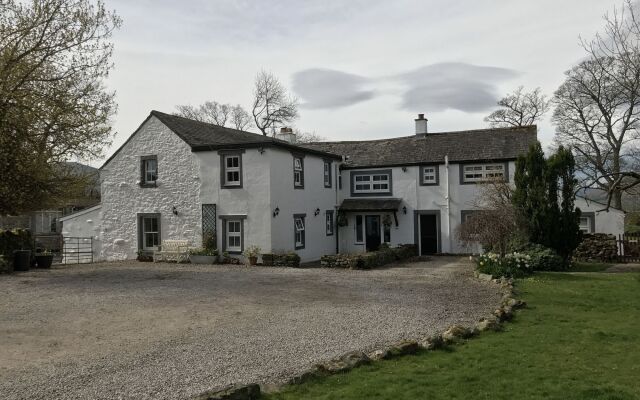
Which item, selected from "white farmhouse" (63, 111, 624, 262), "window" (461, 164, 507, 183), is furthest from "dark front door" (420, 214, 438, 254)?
"window" (461, 164, 507, 183)

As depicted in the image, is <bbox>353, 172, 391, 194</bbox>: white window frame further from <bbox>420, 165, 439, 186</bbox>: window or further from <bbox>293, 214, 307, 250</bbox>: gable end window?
<bbox>293, 214, 307, 250</bbox>: gable end window

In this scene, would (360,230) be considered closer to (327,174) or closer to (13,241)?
(327,174)

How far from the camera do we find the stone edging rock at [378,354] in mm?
5762

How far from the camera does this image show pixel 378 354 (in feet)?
24.6

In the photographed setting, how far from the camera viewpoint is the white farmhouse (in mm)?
22500

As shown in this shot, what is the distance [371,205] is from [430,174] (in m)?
3.48

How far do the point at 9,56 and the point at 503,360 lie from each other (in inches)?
694

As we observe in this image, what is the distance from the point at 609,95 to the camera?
2692cm

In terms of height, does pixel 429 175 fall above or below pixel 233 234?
above

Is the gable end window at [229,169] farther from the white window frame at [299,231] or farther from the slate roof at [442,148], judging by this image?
the slate roof at [442,148]

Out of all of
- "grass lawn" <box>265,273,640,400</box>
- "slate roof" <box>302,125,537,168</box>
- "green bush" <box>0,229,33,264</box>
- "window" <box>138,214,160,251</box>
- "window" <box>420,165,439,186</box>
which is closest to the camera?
"grass lawn" <box>265,273,640,400</box>

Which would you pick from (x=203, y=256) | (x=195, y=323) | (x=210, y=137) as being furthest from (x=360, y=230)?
(x=195, y=323)

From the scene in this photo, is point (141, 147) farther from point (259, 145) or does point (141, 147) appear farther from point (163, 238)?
point (259, 145)

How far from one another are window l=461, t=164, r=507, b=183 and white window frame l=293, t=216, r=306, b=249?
8598mm
